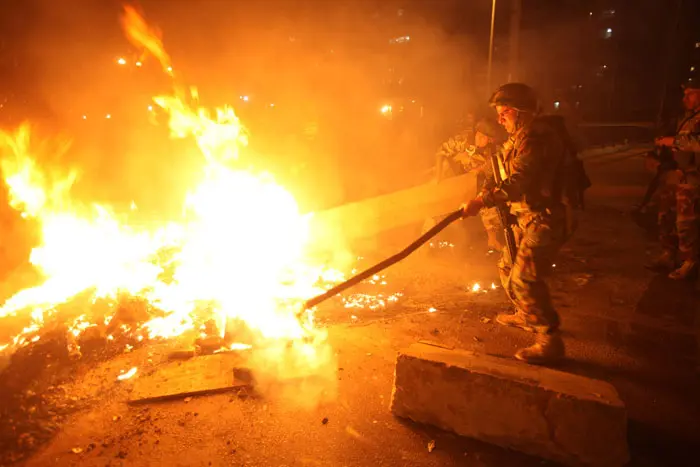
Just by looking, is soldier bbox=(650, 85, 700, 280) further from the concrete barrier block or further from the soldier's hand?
the concrete barrier block

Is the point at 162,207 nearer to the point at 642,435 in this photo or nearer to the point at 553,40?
the point at 642,435

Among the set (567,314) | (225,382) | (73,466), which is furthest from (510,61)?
(73,466)

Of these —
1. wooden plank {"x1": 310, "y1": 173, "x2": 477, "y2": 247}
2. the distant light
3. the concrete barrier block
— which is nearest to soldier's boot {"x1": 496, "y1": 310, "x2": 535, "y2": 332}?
the concrete barrier block

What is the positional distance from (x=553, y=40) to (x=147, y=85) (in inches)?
642

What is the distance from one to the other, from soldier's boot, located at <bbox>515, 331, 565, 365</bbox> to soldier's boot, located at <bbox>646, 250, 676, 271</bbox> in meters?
3.03

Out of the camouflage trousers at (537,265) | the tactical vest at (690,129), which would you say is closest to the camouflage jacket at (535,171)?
the camouflage trousers at (537,265)

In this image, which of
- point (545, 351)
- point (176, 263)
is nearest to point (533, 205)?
point (545, 351)

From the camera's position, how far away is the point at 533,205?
3633mm

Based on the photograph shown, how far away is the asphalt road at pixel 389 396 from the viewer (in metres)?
2.81

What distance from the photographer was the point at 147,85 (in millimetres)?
14102

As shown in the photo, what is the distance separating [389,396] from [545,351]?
4.36 feet

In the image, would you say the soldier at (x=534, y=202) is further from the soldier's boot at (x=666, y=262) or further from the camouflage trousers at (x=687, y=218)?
the soldier's boot at (x=666, y=262)

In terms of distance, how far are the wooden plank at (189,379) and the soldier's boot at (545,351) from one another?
7.21 feet

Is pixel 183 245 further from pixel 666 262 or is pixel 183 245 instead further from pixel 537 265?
pixel 666 262
